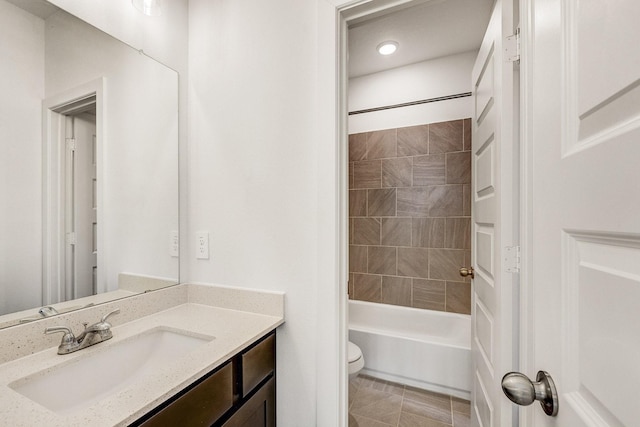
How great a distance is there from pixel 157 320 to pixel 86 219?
1.63ft

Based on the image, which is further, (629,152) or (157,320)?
(157,320)

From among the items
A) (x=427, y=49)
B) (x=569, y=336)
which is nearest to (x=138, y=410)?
(x=569, y=336)

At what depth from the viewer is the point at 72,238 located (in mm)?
1022

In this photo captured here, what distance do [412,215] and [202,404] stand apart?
2075 millimetres

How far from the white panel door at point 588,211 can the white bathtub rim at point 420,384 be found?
1.56 meters

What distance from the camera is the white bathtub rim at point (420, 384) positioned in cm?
190

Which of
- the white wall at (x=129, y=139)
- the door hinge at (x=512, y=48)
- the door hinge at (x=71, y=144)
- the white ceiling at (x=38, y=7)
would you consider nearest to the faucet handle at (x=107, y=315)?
the white wall at (x=129, y=139)

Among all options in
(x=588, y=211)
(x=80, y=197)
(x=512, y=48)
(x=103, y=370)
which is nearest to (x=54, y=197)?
(x=80, y=197)

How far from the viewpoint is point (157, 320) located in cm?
117

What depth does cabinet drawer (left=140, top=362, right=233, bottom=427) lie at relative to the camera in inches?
27.5

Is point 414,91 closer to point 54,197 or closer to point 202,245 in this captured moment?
point 202,245

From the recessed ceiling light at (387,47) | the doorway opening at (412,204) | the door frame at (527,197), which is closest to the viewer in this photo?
the door frame at (527,197)

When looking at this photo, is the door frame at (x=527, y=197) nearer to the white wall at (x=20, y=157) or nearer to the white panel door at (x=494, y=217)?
the white panel door at (x=494, y=217)

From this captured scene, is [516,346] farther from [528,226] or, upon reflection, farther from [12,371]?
[12,371]
